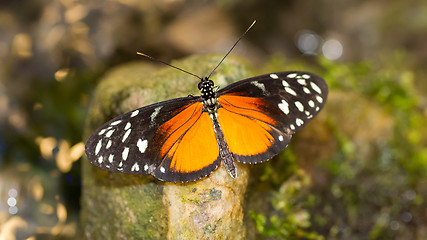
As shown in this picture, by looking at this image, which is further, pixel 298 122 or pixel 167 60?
pixel 167 60

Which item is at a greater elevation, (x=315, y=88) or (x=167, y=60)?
(x=167, y=60)

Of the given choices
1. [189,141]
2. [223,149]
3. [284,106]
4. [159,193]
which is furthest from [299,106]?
[159,193]

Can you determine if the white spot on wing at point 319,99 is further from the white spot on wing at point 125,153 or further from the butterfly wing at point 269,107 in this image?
the white spot on wing at point 125,153

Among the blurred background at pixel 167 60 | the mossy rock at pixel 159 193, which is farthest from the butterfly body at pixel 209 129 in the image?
the blurred background at pixel 167 60

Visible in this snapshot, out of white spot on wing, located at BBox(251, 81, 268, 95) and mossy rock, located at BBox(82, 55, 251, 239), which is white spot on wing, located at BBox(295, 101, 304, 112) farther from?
mossy rock, located at BBox(82, 55, 251, 239)

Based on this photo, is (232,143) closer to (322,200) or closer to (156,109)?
(156,109)

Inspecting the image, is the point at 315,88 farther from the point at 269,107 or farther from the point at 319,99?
the point at 269,107
